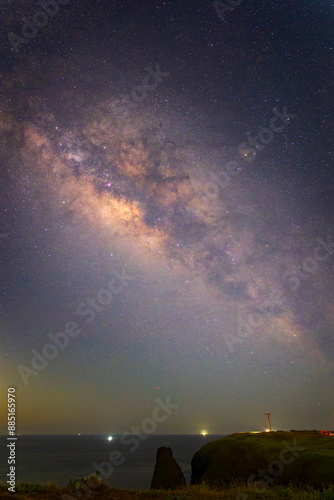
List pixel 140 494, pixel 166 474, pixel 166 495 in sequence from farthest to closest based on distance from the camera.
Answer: pixel 166 474, pixel 140 494, pixel 166 495

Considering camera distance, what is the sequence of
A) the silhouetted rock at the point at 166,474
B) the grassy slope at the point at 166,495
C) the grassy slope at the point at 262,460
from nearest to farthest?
the grassy slope at the point at 166,495
the grassy slope at the point at 262,460
the silhouetted rock at the point at 166,474

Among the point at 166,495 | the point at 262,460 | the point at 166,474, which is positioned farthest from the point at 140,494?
the point at 262,460

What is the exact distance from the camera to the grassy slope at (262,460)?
17.3 metres

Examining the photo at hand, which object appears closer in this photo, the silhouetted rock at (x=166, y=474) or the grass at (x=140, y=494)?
the grass at (x=140, y=494)

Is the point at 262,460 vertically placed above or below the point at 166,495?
above

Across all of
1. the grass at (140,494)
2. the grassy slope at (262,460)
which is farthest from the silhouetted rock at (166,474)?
the grass at (140,494)

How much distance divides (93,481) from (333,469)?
11.2 m

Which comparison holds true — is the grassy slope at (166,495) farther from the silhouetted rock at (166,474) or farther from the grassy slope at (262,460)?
the silhouetted rock at (166,474)

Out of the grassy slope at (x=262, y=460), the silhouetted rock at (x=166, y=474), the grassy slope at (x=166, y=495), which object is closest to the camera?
the grassy slope at (x=166, y=495)

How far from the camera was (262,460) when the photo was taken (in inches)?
790

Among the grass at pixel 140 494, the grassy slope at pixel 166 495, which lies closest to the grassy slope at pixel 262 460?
the grass at pixel 140 494

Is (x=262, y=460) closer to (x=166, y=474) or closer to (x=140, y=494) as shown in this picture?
(x=166, y=474)

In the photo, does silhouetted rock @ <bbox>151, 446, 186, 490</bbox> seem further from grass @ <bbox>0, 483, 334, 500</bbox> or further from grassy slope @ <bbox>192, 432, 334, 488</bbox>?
grass @ <bbox>0, 483, 334, 500</bbox>

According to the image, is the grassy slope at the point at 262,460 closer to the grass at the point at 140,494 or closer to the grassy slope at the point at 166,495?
the grass at the point at 140,494
